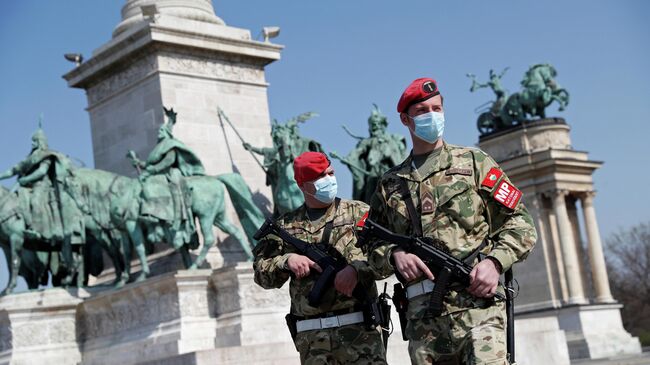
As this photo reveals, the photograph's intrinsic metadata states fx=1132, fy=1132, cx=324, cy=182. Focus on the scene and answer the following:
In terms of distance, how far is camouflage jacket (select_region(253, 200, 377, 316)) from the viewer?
6449 mm

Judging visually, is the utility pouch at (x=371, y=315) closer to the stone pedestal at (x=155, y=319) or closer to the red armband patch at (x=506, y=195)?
the red armband patch at (x=506, y=195)

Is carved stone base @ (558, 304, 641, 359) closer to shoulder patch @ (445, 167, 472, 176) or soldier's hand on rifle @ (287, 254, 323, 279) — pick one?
soldier's hand on rifle @ (287, 254, 323, 279)

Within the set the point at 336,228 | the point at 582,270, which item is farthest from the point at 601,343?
the point at 336,228

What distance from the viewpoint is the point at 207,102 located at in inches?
902

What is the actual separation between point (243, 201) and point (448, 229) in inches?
607

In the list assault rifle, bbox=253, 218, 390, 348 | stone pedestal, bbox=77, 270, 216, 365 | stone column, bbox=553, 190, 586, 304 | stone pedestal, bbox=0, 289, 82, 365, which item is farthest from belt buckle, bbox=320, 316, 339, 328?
stone column, bbox=553, 190, 586, 304

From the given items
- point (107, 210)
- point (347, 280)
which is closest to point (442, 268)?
point (347, 280)

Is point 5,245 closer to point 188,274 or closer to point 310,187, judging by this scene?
point 188,274

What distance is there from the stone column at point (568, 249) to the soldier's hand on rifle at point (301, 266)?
129 ft

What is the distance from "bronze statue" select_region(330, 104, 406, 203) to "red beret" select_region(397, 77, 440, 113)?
55.2ft

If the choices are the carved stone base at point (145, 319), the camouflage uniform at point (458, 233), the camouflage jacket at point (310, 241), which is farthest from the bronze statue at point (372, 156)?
the camouflage uniform at point (458, 233)

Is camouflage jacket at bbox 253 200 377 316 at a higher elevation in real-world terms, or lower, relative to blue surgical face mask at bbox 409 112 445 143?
lower

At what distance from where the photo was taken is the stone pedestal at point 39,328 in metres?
19.2

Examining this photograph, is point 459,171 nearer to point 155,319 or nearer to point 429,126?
point 429,126
